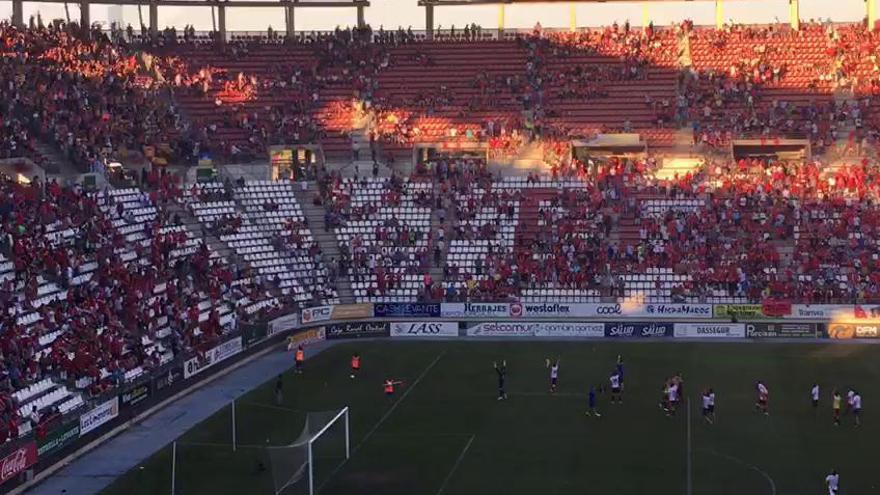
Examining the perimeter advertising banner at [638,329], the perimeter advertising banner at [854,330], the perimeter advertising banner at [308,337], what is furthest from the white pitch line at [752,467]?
the perimeter advertising banner at [308,337]

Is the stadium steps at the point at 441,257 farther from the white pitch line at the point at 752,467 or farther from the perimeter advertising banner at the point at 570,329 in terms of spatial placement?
the white pitch line at the point at 752,467

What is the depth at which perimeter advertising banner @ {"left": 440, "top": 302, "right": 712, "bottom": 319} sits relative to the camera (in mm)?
52312

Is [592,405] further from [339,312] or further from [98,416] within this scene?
[339,312]

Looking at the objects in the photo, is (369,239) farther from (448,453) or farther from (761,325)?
(448,453)

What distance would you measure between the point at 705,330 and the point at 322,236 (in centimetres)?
1959

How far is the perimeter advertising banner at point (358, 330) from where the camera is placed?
173 ft

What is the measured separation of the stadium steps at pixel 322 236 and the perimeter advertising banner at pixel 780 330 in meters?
18.2

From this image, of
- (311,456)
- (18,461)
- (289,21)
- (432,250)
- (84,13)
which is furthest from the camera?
(289,21)

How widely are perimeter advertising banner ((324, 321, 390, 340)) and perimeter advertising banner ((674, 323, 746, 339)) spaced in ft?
42.9

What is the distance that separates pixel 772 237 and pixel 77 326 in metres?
33.2

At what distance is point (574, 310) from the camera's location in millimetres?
52844

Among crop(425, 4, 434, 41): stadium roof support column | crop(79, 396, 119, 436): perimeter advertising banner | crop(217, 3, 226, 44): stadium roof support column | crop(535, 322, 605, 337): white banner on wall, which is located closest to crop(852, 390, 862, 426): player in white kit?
crop(535, 322, 605, 337): white banner on wall

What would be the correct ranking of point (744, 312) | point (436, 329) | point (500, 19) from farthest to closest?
point (500, 19), point (436, 329), point (744, 312)

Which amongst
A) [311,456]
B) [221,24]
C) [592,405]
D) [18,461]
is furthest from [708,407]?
[221,24]
